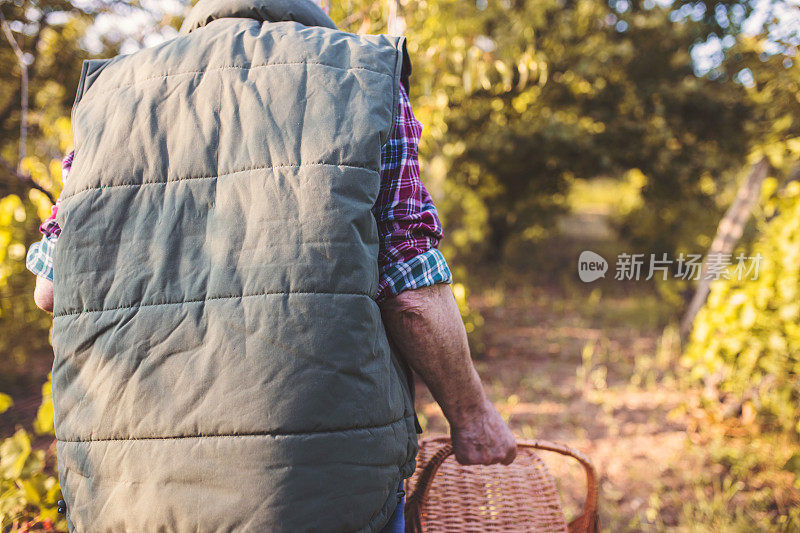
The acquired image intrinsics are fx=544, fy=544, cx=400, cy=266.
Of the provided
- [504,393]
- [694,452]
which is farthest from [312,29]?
[504,393]

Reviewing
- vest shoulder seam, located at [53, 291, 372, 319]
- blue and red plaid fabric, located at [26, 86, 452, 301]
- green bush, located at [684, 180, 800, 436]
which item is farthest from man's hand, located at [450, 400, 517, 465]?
green bush, located at [684, 180, 800, 436]

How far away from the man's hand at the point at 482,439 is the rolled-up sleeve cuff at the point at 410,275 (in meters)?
0.36

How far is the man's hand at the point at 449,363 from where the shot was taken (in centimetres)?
101

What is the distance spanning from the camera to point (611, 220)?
10117 mm

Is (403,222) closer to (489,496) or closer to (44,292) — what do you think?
(44,292)

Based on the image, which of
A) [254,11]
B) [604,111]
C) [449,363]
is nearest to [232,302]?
[449,363]

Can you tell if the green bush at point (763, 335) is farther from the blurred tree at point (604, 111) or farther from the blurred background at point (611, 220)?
the blurred tree at point (604, 111)

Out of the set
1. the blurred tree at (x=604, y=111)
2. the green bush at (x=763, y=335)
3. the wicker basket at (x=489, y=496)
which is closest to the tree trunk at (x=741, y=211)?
the green bush at (x=763, y=335)

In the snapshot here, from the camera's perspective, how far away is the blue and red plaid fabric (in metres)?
0.97

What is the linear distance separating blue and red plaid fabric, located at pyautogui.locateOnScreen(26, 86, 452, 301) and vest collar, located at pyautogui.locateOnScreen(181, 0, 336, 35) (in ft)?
0.91

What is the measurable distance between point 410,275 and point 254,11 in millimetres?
579

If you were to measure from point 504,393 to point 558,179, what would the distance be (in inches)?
180

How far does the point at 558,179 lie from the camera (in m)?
7.78

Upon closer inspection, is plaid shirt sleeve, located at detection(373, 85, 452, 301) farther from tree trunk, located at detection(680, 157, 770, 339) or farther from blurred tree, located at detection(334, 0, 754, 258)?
blurred tree, located at detection(334, 0, 754, 258)
